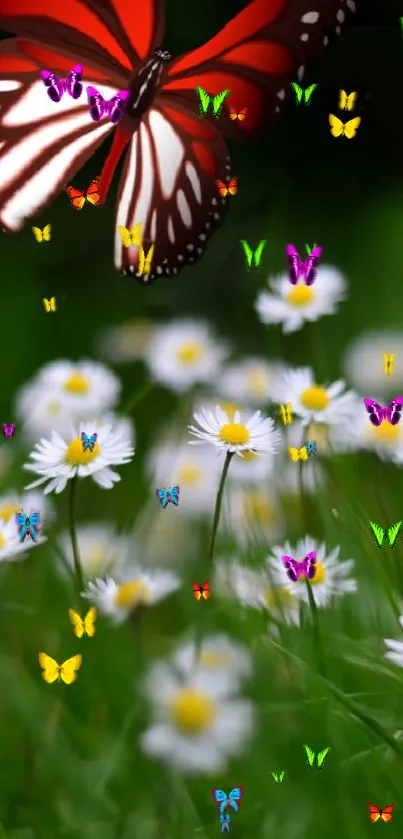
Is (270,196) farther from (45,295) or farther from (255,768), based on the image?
(255,768)

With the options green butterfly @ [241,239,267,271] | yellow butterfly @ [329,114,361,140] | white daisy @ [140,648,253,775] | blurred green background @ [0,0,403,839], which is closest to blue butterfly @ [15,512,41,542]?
blurred green background @ [0,0,403,839]

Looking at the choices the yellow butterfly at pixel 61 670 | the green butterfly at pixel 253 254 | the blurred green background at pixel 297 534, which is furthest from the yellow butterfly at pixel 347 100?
the yellow butterfly at pixel 61 670

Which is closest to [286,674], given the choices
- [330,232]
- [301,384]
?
[301,384]

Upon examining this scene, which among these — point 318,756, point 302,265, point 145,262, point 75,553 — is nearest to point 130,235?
point 145,262

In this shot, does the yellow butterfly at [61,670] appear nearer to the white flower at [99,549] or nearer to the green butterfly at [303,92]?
the white flower at [99,549]

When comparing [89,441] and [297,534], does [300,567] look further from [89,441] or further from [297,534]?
[89,441]

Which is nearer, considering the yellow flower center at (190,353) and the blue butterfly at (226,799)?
the blue butterfly at (226,799)
